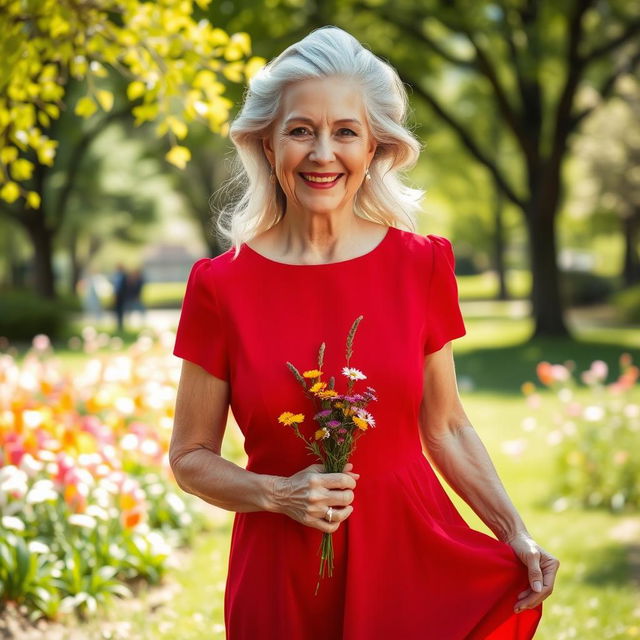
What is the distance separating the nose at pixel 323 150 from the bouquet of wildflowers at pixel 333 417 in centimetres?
41

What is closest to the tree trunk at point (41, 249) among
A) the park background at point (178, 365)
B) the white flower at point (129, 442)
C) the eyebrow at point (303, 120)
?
the park background at point (178, 365)

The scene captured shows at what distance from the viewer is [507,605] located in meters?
2.65

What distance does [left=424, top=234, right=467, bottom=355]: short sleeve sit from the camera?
2727mm

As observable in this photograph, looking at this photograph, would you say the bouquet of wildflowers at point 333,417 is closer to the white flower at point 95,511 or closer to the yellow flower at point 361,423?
the yellow flower at point 361,423

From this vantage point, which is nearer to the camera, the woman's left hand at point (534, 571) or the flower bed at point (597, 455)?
the woman's left hand at point (534, 571)

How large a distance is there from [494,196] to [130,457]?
35.0 metres

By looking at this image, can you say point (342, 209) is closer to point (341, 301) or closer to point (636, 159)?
point (341, 301)

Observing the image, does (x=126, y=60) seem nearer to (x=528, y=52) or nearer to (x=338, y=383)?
(x=338, y=383)

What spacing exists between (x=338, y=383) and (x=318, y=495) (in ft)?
0.96

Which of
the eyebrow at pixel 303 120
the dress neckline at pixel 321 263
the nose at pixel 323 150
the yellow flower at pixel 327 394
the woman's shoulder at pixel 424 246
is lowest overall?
the yellow flower at pixel 327 394

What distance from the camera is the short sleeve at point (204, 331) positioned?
2.62 metres

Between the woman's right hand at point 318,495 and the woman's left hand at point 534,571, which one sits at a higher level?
the woman's right hand at point 318,495

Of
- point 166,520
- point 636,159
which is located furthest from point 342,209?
point 636,159

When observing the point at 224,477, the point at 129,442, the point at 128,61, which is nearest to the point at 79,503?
the point at 129,442
